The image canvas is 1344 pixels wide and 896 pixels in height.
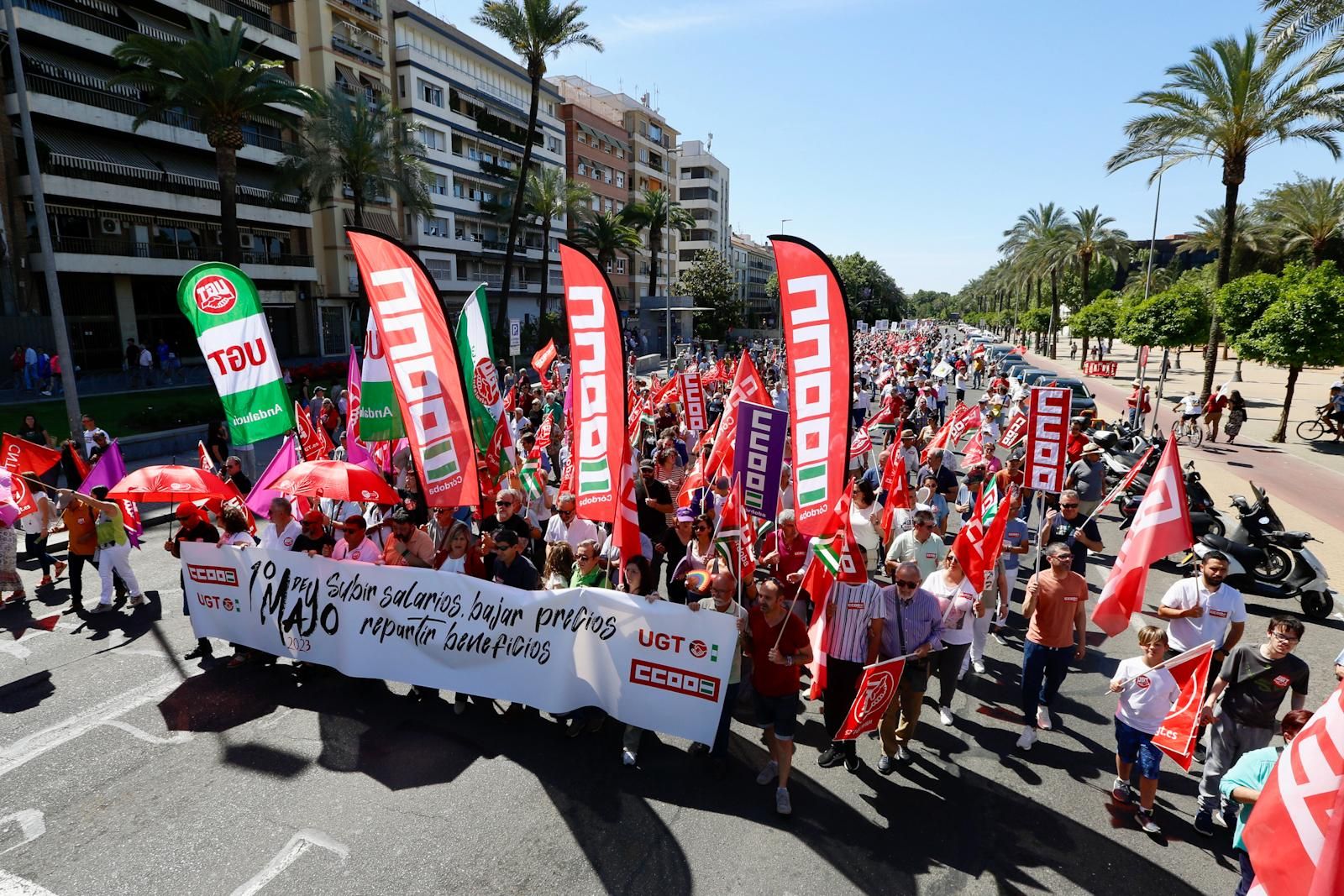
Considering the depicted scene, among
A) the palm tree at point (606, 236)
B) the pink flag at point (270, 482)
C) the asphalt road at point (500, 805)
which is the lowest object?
the asphalt road at point (500, 805)

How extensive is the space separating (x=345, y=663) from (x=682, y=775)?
3132 millimetres

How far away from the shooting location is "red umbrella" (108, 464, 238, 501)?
704 cm

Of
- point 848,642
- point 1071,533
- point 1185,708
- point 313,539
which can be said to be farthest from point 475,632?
point 1071,533

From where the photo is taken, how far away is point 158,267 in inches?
1254

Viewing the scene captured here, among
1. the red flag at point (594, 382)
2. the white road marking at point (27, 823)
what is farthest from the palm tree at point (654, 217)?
the white road marking at point (27, 823)

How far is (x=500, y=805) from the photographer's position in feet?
17.1

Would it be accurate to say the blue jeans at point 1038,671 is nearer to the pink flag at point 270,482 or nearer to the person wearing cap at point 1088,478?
the person wearing cap at point 1088,478

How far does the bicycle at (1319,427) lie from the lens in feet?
67.3

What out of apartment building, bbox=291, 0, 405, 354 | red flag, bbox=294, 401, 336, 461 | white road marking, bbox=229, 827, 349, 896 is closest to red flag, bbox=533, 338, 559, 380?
red flag, bbox=294, 401, 336, 461

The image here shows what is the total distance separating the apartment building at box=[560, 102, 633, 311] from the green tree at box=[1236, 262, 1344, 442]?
43.8m

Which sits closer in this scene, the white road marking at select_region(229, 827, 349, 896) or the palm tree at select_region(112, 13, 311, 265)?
the white road marking at select_region(229, 827, 349, 896)

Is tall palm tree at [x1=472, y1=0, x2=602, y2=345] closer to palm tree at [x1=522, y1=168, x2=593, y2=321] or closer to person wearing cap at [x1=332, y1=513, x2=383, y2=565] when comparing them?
palm tree at [x1=522, y1=168, x2=593, y2=321]

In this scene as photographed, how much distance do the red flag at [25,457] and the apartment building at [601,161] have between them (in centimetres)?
4990

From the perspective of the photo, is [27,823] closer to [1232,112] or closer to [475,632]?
[475,632]
